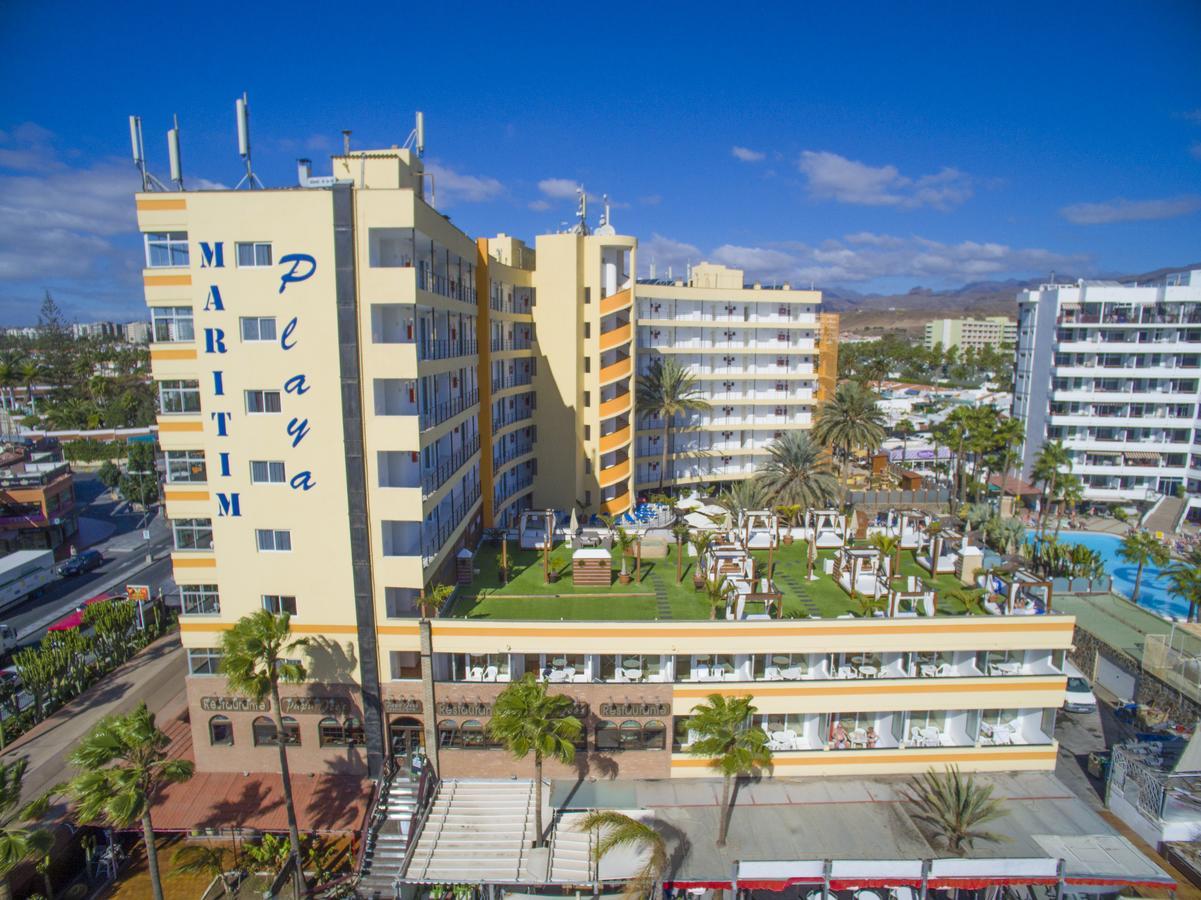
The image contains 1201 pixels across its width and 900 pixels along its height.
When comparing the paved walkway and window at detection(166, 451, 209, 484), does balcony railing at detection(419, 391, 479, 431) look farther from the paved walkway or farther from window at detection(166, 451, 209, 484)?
the paved walkway

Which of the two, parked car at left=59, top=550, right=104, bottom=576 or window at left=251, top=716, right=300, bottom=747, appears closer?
window at left=251, top=716, right=300, bottom=747

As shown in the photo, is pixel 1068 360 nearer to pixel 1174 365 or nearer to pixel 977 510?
pixel 1174 365

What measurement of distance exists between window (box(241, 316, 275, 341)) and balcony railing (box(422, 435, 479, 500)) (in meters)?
8.29

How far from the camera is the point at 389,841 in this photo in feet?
87.7

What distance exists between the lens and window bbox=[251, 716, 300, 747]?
98.3ft

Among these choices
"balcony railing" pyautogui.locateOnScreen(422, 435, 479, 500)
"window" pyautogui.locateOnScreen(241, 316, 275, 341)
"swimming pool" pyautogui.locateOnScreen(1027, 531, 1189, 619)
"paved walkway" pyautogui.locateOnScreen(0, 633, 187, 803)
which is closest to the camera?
"window" pyautogui.locateOnScreen(241, 316, 275, 341)

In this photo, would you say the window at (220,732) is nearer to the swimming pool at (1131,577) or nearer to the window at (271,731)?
the window at (271,731)

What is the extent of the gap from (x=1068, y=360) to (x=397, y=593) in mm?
77176

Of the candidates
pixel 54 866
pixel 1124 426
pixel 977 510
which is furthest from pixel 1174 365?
pixel 54 866

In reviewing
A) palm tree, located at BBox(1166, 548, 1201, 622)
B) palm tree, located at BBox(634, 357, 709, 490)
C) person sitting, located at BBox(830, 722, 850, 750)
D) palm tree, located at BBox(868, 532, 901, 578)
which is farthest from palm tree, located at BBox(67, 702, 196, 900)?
palm tree, located at BBox(1166, 548, 1201, 622)

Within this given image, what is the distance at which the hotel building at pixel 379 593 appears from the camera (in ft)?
89.2

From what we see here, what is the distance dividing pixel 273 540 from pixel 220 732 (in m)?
8.93

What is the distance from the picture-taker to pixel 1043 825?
27250 millimetres

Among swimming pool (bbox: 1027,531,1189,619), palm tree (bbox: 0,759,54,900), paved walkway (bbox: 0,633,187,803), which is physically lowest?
paved walkway (bbox: 0,633,187,803)
